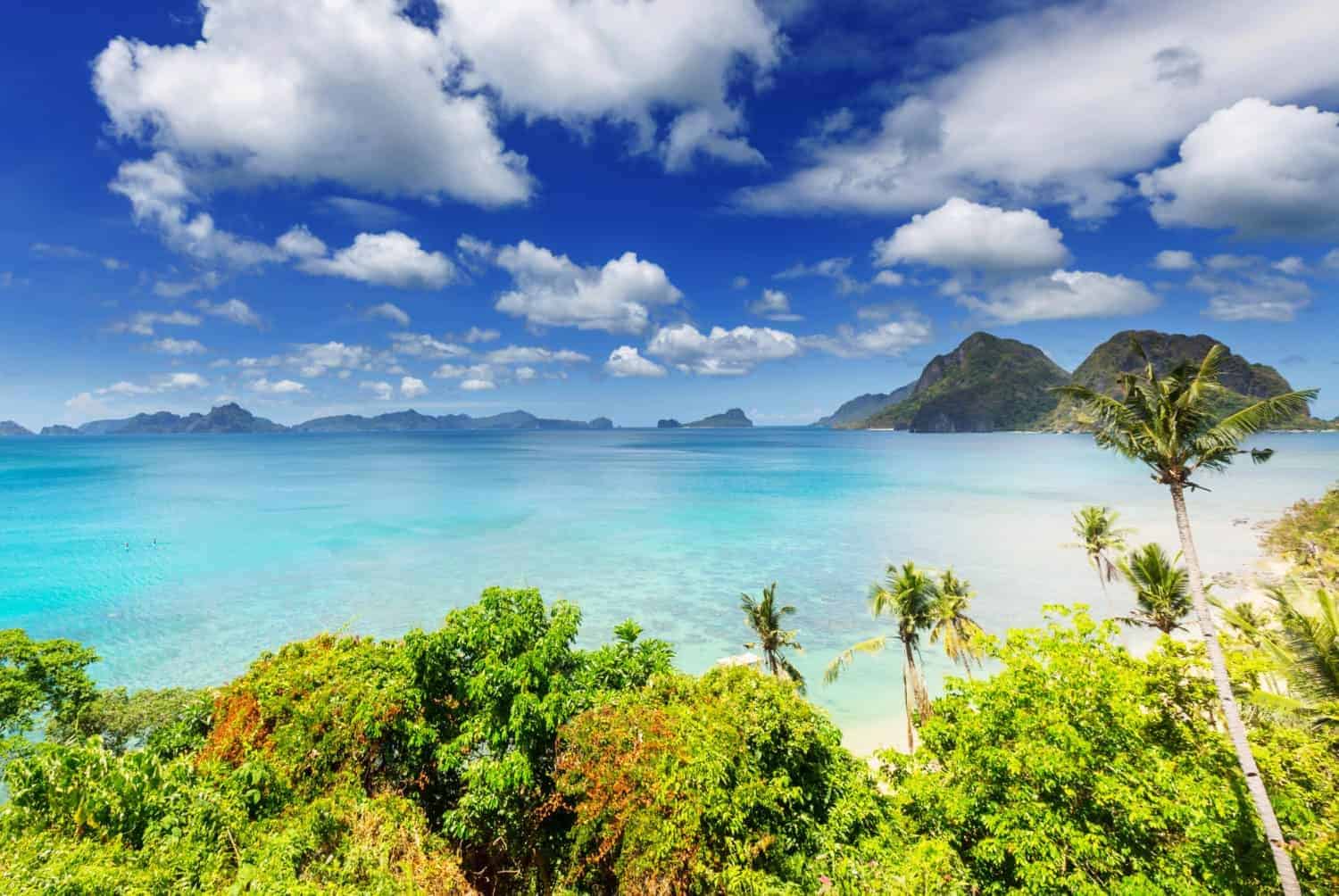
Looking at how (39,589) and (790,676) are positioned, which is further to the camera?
(39,589)

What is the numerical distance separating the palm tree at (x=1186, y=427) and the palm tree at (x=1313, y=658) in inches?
119

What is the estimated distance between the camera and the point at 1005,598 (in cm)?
4328

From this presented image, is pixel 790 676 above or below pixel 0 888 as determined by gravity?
below

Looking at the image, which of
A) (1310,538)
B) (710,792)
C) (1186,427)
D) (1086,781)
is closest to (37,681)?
(710,792)

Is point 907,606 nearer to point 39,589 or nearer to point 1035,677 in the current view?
point 1035,677

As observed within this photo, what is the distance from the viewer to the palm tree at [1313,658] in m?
11.8

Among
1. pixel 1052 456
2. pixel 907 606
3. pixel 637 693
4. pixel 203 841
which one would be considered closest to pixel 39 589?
pixel 203 841

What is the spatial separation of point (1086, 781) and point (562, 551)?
2051 inches

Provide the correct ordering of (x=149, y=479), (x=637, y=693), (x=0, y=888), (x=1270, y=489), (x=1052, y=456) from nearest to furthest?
(x=0, y=888), (x=637, y=693), (x=1270, y=489), (x=149, y=479), (x=1052, y=456)

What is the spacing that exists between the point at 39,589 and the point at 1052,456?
196 meters

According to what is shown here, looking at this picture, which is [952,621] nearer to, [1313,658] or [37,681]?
[1313,658]

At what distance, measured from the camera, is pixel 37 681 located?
1898 cm

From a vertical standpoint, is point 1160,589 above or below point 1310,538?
above

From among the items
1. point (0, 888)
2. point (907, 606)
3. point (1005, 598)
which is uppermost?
point (0, 888)
